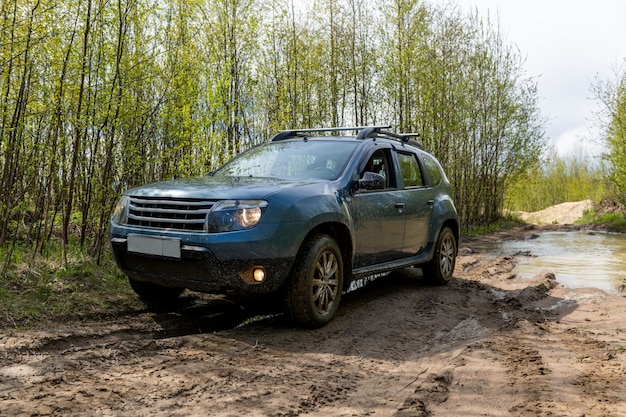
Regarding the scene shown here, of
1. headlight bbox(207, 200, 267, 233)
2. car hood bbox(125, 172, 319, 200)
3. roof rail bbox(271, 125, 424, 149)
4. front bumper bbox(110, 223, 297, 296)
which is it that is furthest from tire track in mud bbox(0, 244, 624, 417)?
roof rail bbox(271, 125, 424, 149)

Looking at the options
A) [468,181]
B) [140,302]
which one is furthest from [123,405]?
[468,181]

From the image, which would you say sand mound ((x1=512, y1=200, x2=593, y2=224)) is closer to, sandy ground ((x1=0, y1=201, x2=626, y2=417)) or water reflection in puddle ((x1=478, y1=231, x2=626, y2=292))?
water reflection in puddle ((x1=478, y1=231, x2=626, y2=292))

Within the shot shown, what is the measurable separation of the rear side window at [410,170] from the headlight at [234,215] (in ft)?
8.23

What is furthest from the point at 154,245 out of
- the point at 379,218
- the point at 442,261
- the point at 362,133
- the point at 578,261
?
the point at 578,261

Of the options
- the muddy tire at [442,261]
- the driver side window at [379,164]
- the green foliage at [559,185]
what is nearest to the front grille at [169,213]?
the driver side window at [379,164]

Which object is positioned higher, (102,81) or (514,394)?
(102,81)

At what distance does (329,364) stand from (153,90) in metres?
5.27

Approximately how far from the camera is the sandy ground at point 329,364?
276 centimetres

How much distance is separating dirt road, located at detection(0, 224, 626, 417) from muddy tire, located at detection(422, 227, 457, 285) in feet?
3.87

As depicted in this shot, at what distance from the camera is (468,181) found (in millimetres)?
18719

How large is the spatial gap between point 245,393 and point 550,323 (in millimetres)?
3345

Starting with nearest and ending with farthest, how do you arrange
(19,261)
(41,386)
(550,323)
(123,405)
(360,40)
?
(123,405) → (41,386) → (550,323) → (19,261) → (360,40)

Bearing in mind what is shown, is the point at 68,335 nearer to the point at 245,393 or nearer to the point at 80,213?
the point at 245,393

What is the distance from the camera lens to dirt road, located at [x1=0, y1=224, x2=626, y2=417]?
276 centimetres
